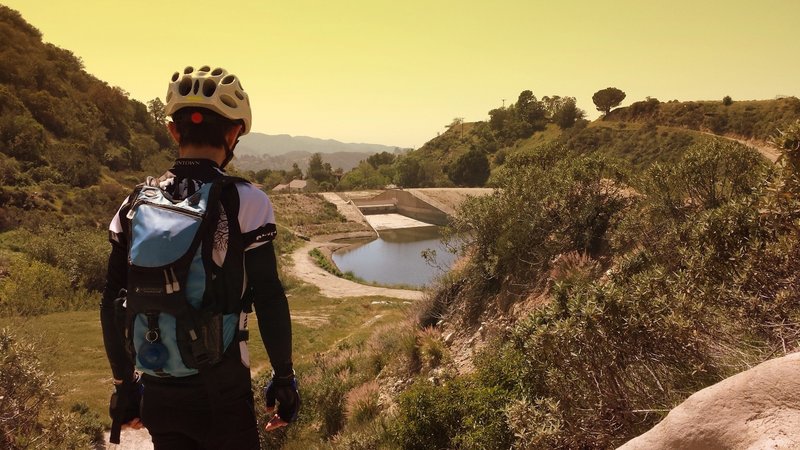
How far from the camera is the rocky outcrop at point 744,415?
2385mm

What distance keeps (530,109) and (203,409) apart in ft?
383

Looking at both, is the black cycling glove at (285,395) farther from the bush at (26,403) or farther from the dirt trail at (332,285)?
the dirt trail at (332,285)

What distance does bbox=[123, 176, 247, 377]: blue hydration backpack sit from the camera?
2.13 meters

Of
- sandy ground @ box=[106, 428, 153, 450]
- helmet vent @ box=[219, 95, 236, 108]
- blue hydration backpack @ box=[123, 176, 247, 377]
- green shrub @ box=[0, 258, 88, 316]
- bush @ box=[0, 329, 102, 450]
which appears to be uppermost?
helmet vent @ box=[219, 95, 236, 108]

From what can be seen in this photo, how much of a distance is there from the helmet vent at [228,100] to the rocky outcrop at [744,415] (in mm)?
3203

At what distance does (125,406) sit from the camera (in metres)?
2.64

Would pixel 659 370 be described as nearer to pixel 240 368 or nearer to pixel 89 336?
pixel 240 368

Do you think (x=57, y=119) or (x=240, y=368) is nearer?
(x=240, y=368)

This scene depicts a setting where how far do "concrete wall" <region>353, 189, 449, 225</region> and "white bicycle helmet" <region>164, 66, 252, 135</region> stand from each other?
7603cm

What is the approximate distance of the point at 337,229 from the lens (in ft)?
238

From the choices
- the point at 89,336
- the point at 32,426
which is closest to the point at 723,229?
the point at 32,426

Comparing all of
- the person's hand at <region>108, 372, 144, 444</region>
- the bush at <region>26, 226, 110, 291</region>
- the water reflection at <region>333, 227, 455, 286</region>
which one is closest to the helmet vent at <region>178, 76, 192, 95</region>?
the person's hand at <region>108, 372, 144, 444</region>

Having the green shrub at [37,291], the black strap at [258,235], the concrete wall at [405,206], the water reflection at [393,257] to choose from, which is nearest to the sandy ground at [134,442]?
the black strap at [258,235]

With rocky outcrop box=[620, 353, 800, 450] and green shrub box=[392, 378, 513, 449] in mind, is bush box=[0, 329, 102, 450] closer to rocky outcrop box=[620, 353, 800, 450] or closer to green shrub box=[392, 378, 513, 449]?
green shrub box=[392, 378, 513, 449]
